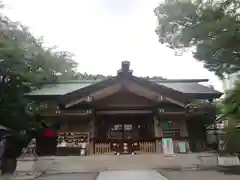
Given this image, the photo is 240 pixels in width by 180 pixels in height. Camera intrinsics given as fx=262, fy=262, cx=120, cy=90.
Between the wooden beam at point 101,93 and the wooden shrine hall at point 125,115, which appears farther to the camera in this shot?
the wooden beam at point 101,93

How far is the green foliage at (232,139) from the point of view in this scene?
501 inches

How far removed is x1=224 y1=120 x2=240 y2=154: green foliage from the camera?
1273 cm

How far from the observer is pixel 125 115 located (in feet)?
57.6

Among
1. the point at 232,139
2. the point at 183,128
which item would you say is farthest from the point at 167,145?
the point at 232,139

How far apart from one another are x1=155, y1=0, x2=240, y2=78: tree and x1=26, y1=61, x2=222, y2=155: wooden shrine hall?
3.33 m

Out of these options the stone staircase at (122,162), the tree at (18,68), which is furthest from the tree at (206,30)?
the tree at (18,68)

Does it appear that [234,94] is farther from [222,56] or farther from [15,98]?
[15,98]

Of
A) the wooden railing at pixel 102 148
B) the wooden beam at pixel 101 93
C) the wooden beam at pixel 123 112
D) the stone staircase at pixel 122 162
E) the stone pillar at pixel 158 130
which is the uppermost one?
the wooden beam at pixel 101 93

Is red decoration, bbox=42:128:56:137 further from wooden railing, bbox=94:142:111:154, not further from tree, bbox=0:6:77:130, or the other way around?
wooden railing, bbox=94:142:111:154

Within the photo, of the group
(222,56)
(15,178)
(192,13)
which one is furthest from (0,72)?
(222,56)

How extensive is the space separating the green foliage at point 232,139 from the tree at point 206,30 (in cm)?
283

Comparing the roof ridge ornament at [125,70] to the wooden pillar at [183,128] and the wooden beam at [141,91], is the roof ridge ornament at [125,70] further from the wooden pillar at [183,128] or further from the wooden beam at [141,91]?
the wooden pillar at [183,128]

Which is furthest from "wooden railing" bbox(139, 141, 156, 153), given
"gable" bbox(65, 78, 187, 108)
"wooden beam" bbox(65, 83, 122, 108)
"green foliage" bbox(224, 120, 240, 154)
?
"green foliage" bbox(224, 120, 240, 154)

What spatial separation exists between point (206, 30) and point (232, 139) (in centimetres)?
541
